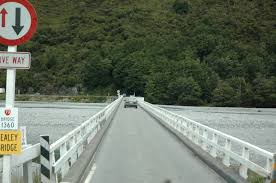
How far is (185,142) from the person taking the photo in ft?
69.8

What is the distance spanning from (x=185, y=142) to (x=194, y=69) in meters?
112

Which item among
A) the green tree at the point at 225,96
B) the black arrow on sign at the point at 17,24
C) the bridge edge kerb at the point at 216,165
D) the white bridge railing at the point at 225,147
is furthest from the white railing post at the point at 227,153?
the green tree at the point at 225,96

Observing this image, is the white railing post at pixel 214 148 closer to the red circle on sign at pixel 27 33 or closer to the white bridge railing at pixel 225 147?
the white bridge railing at pixel 225 147

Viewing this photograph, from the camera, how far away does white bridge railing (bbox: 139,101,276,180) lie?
10.1 m

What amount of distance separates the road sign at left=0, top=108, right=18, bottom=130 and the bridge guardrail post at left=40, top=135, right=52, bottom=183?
1.27 metres

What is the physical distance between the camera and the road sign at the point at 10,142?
7582 mm

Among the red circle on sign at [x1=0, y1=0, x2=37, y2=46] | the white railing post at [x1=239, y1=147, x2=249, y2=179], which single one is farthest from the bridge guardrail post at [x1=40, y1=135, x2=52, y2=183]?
the white railing post at [x1=239, y1=147, x2=249, y2=179]

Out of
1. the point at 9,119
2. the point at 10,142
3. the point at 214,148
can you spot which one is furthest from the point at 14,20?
the point at 214,148

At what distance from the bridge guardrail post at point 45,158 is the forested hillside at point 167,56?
109m

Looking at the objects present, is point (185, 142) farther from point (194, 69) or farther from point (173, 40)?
point (173, 40)

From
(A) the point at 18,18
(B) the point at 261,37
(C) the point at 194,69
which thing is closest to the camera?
(A) the point at 18,18

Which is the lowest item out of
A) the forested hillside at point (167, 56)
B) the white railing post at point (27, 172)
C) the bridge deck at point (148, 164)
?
the bridge deck at point (148, 164)

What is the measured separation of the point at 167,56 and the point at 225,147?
481 ft

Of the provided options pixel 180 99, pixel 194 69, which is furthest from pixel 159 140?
pixel 194 69
